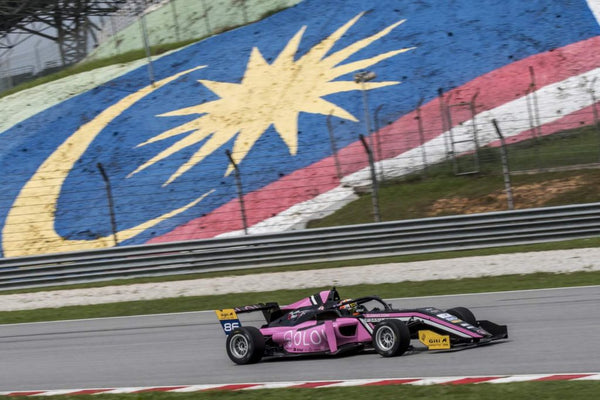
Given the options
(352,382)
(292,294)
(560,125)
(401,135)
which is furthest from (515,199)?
(352,382)

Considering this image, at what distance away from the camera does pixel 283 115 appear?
25844 millimetres

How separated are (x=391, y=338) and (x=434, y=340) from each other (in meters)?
0.39

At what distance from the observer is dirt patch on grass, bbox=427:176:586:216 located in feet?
59.1

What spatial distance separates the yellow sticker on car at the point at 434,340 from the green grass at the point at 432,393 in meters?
1.32

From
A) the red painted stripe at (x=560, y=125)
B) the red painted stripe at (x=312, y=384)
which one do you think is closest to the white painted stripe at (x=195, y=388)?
the red painted stripe at (x=312, y=384)

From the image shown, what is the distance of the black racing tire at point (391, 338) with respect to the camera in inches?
307

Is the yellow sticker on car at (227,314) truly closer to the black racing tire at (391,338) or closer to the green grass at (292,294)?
the black racing tire at (391,338)

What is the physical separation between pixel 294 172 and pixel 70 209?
6306 mm

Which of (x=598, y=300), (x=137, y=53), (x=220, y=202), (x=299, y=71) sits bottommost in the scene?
(x=598, y=300)

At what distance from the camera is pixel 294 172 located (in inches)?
891

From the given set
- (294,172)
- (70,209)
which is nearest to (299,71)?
(294,172)

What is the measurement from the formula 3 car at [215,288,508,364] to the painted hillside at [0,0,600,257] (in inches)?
454

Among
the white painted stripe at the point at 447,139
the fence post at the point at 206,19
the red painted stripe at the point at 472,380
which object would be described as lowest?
the red painted stripe at the point at 472,380

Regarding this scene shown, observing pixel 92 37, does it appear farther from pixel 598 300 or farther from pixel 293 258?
pixel 598 300
